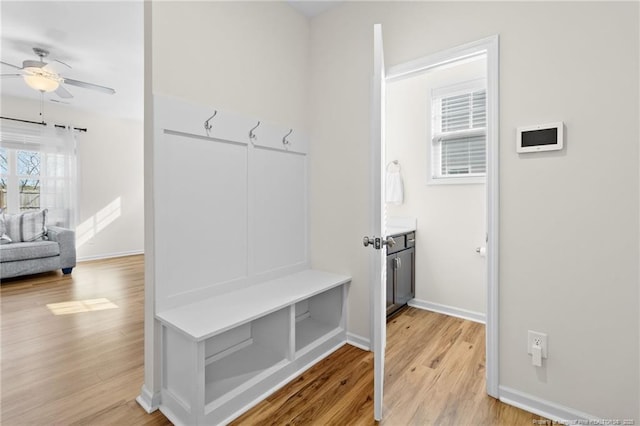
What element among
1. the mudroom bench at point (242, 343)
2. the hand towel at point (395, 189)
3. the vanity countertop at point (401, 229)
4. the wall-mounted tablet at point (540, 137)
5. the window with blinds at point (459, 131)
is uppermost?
Answer: the window with blinds at point (459, 131)

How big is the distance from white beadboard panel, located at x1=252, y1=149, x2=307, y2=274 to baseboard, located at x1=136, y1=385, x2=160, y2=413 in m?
0.92

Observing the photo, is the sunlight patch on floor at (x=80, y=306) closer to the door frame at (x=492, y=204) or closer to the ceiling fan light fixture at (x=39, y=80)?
the ceiling fan light fixture at (x=39, y=80)

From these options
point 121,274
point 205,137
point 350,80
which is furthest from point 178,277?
point 121,274

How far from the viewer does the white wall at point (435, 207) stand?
115 inches

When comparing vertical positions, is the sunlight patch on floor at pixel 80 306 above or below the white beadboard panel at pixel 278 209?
below

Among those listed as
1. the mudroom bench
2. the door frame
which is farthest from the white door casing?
the mudroom bench

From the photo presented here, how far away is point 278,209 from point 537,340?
181 cm

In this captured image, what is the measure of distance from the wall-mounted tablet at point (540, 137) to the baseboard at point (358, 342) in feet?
5.46

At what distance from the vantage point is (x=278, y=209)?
7.94 ft

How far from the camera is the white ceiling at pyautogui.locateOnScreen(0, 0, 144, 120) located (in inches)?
101

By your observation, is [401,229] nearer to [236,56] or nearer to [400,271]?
[400,271]

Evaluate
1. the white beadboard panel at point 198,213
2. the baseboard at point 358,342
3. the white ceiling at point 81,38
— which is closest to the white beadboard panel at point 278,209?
the white beadboard panel at point 198,213

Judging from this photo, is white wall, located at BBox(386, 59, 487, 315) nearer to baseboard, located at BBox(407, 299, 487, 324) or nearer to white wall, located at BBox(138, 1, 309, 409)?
baseboard, located at BBox(407, 299, 487, 324)

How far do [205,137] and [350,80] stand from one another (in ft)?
3.95
